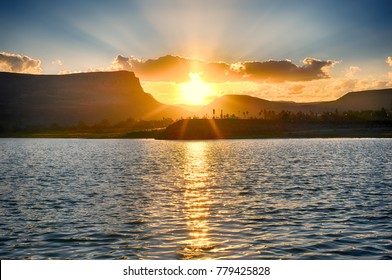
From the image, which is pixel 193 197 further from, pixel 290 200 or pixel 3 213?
pixel 3 213

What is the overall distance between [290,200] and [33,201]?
27.8 metres

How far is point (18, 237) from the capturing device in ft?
108

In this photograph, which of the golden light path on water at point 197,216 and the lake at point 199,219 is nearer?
the lake at point 199,219

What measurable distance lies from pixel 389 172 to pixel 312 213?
147ft

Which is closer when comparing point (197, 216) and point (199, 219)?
point (199, 219)

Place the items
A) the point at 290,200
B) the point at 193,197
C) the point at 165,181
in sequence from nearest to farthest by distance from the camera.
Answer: the point at 290,200
the point at 193,197
the point at 165,181

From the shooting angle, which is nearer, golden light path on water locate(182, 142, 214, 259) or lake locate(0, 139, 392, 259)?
lake locate(0, 139, 392, 259)
